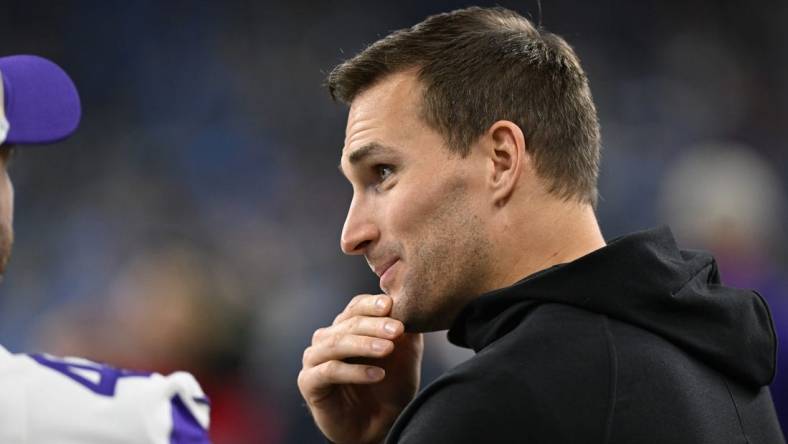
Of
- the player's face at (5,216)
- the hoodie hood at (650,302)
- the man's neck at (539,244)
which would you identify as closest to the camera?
the player's face at (5,216)

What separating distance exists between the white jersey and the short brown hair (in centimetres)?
74

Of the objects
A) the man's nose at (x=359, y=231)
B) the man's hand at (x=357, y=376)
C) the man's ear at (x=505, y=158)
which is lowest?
the man's hand at (x=357, y=376)

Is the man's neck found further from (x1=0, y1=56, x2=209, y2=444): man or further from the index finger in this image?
(x1=0, y1=56, x2=209, y2=444): man

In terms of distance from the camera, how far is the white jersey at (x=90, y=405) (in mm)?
1063

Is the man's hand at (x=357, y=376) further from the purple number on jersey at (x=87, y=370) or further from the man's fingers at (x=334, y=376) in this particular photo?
the purple number on jersey at (x=87, y=370)

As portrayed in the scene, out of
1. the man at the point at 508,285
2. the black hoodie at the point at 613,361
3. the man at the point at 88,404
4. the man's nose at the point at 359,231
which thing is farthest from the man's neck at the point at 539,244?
the man at the point at 88,404

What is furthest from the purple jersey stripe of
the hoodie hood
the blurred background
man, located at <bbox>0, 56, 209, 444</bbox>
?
the blurred background

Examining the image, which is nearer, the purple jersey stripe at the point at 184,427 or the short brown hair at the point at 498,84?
the purple jersey stripe at the point at 184,427

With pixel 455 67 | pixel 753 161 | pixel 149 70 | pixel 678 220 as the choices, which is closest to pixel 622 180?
pixel 678 220

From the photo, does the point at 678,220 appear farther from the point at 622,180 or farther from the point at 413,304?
the point at 413,304

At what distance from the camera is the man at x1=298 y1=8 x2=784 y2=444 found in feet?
4.31

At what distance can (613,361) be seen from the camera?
1343 mm

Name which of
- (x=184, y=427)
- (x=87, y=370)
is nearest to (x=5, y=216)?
(x=87, y=370)

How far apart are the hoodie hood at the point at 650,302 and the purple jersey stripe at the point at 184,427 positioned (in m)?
0.49
